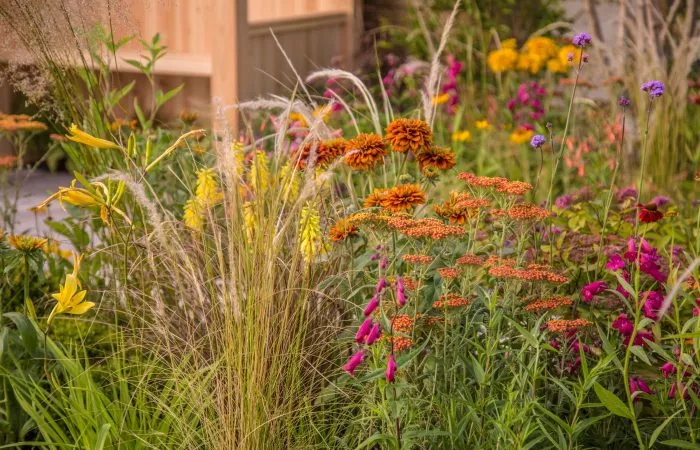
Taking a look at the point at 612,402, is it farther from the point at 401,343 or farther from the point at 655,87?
the point at 655,87

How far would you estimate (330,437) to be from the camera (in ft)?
8.59

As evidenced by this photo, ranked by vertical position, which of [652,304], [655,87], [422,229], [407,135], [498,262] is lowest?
[652,304]

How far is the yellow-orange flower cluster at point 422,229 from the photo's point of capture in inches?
89.0

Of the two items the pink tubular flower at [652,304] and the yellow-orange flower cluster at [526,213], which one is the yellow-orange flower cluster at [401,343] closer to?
the yellow-orange flower cluster at [526,213]

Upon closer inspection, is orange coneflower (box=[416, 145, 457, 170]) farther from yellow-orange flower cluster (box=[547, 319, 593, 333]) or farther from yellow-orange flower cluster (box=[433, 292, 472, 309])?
yellow-orange flower cluster (box=[547, 319, 593, 333])

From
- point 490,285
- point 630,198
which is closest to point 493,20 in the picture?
point 630,198

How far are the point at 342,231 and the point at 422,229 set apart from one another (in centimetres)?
36

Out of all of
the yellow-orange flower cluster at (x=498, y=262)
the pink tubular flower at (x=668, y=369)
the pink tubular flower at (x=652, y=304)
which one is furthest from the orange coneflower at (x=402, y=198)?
the pink tubular flower at (x=668, y=369)

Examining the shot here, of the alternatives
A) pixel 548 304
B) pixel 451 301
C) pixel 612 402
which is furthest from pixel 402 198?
pixel 612 402

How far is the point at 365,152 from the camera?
104 inches

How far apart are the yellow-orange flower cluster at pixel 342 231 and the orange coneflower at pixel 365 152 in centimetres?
14

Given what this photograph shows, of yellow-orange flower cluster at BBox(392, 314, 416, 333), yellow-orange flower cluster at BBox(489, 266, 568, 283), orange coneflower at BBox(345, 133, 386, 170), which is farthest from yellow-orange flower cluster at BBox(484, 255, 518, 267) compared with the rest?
orange coneflower at BBox(345, 133, 386, 170)

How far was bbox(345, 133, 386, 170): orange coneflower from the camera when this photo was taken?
2637mm

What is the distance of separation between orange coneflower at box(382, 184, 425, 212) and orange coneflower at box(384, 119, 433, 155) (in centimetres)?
14
